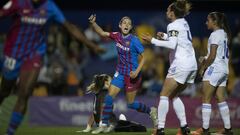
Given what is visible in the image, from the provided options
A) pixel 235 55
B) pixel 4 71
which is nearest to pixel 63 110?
pixel 235 55

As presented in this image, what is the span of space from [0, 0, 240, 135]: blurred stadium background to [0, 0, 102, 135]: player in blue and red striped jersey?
6320 mm

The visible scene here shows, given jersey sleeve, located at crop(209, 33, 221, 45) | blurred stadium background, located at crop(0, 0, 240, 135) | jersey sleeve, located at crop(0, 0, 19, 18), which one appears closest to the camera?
jersey sleeve, located at crop(0, 0, 19, 18)

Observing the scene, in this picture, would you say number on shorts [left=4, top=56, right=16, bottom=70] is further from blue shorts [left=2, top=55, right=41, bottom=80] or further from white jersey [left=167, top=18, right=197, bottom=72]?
white jersey [left=167, top=18, right=197, bottom=72]

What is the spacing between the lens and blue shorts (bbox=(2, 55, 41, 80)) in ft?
28.9

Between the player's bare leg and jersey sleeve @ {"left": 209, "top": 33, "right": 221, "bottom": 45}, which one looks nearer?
the player's bare leg

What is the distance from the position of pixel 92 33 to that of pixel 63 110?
4402mm

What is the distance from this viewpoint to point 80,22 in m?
22.2

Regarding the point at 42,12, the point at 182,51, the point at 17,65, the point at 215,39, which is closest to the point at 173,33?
the point at 182,51

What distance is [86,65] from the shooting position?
21.0 m

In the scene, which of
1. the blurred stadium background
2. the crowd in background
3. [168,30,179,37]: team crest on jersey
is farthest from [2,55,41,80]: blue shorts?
the crowd in background

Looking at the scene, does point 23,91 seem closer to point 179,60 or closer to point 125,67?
point 179,60

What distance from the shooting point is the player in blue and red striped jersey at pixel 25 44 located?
28.6 feet

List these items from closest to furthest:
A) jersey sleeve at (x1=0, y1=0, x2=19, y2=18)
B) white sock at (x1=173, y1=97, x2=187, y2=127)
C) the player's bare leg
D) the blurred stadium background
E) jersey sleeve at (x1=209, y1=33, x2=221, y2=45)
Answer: jersey sleeve at (x1=0, y1=0, x2=19, y2=18) < the player's bare leg < white sock at (x1=173, y1=97, x2=187, y2=127) < jersey sleeve at (x1=209, y1=33, x2=221, y2=45) < the blurred stadium background

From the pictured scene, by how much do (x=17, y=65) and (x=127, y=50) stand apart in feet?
11.6
